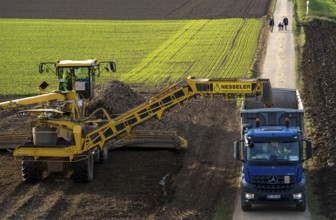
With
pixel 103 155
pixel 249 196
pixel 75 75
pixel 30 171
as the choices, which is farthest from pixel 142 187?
pixel 75 75

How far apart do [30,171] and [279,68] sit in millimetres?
29502

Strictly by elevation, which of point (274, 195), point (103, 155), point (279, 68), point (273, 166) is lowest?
point (274, 195)

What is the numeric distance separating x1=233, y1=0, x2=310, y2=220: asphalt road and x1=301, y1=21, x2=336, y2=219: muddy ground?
934 millimetres

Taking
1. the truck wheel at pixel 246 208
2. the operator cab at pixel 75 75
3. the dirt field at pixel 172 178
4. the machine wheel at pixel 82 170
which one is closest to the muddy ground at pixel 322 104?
the dirt field at pixel 172 178

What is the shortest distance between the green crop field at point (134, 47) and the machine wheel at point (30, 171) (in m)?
19.5

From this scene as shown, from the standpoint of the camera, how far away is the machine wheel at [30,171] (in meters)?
25.3

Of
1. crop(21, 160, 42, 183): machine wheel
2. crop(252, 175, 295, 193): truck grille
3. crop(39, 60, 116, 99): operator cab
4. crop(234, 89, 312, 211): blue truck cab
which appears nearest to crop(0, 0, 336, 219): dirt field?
crop(21, 160, 42, 183): machine wheel

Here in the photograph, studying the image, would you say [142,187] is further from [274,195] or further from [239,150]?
[274,195]

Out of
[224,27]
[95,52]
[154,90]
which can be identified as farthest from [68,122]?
[224,27]

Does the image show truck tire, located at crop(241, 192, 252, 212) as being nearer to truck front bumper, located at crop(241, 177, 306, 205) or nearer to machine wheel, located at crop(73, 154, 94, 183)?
truck front bumper, located at crop(241, 177, 306, 205)

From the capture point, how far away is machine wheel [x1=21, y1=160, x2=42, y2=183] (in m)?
25.3

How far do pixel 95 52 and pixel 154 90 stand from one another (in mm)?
16200

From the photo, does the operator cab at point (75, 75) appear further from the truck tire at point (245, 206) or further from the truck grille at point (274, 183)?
the truck grille at point (274, 183)

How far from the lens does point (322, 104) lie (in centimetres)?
3756
